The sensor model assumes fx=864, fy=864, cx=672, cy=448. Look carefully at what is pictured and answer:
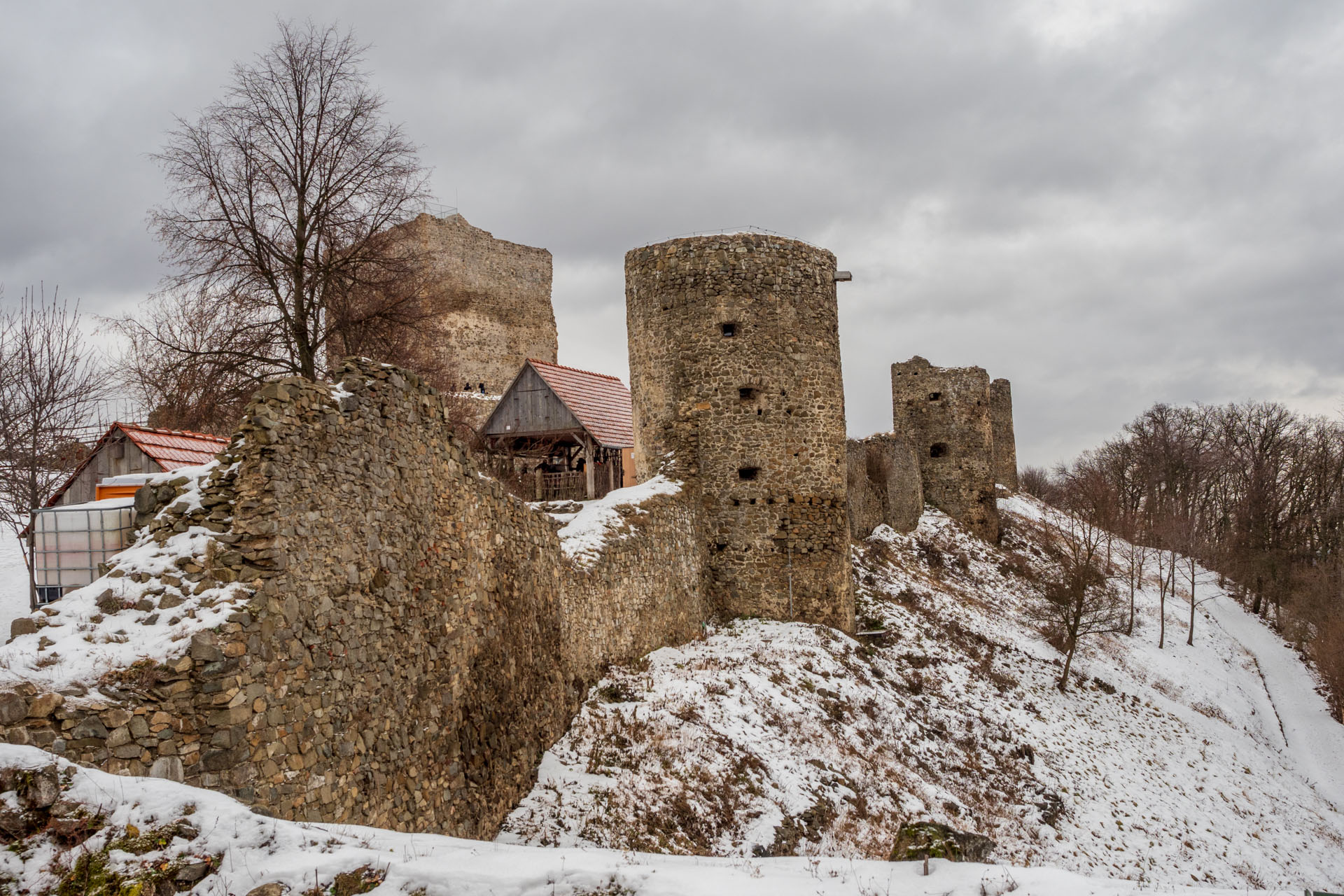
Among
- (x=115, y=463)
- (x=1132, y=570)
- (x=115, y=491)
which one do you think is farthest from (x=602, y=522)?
(x=1132, y=570)

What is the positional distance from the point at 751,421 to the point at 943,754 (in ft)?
21.4

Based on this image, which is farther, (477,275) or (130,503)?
(477,275)

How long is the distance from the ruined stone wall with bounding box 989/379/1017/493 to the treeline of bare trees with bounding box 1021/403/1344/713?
3506 mm

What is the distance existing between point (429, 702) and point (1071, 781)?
447 inches

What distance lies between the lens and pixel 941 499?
108 ft

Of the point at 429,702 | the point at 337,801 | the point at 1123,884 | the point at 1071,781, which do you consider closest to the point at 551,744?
the point at 429,702

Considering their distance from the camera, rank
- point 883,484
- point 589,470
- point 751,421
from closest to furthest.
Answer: point 751,421
point 589,470
point 883,484

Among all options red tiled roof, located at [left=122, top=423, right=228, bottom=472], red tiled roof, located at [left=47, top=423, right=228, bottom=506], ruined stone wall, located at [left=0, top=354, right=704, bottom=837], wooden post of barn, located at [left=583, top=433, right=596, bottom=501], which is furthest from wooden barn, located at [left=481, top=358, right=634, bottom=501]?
red tiled roof, located at [left=47, top=423, right=228, bottom=506]

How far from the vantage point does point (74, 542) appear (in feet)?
19.1

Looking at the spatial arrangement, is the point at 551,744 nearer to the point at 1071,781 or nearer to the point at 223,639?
the point at 223,639

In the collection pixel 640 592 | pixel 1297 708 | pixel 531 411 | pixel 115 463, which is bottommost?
pixel 1297 708

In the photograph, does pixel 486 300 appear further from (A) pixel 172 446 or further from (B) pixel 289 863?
(B) pixel 289 863

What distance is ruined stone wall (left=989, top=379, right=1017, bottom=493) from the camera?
47.2 m

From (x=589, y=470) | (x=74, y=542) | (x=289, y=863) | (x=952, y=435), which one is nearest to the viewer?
(x=289, y=863)
